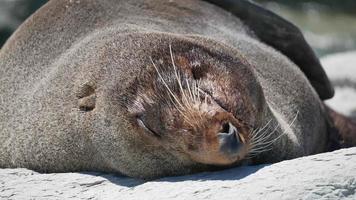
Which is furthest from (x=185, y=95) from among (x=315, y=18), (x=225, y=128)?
(x=315, y=18)

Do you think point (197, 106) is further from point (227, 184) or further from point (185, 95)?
point (227, 184)

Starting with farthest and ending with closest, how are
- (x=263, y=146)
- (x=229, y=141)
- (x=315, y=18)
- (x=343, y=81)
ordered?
(x=315, y=18), (x=343, y=81), (x=263, y=146), (x=229, y=141)

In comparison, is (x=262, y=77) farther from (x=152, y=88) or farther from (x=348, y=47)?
(x=348, y=47)

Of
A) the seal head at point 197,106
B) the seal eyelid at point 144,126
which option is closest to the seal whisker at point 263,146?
the seal head at point 197,106

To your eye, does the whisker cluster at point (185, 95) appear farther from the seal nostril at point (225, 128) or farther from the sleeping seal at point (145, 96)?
the seal nostril at point (225, 128)

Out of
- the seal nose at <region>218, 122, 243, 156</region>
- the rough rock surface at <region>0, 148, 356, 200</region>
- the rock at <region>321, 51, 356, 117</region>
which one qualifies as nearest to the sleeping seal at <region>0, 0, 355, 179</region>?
the seal nose at <region>218, 122, 243, 156</region>

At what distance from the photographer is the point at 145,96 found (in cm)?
511

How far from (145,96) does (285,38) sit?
9.88 feet

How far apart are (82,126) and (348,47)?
372 inches

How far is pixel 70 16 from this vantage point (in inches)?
269

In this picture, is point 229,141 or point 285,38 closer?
point 229,141

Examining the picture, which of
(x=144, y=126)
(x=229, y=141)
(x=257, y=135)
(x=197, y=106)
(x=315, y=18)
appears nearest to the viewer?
(x=229, y=141)

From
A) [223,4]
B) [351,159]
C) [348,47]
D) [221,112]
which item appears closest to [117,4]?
[223,4]

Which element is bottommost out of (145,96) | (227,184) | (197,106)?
(227,184)
